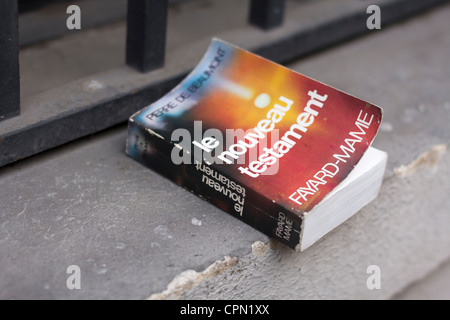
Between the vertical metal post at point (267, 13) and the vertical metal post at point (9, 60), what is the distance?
1.86 feet

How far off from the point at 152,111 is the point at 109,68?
30 centimetres

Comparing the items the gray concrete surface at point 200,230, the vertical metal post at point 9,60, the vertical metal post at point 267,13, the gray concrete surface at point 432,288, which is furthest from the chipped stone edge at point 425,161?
the vertical metal post at point 9,60

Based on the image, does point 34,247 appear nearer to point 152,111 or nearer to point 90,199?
point 90,199

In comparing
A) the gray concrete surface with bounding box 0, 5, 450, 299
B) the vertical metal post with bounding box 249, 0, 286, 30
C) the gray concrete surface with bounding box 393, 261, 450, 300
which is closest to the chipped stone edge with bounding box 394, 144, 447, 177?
the gray concrete surface with bounding box 0, 5, 450, 299

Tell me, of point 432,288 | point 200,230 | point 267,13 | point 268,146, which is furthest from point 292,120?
point 432,288

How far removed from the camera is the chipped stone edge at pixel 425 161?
1205 millimetres

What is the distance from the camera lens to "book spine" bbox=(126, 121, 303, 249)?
963 mm

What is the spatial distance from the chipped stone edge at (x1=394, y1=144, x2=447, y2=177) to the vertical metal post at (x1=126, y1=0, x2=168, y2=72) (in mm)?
452

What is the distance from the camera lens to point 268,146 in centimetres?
103

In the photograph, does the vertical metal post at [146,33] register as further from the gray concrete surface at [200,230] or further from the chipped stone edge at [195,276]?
the chipped stone edge at [195,276]

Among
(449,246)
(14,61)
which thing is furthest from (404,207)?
(14,61)

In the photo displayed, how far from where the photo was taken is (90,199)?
41.1 inches

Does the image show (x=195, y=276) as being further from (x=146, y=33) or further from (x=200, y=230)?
(x=146, y=33)

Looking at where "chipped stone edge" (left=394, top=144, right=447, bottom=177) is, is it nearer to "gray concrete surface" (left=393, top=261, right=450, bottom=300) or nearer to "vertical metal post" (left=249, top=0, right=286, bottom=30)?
"gray concrete surface" (left=393, top=261, right=450, bottom=300)
